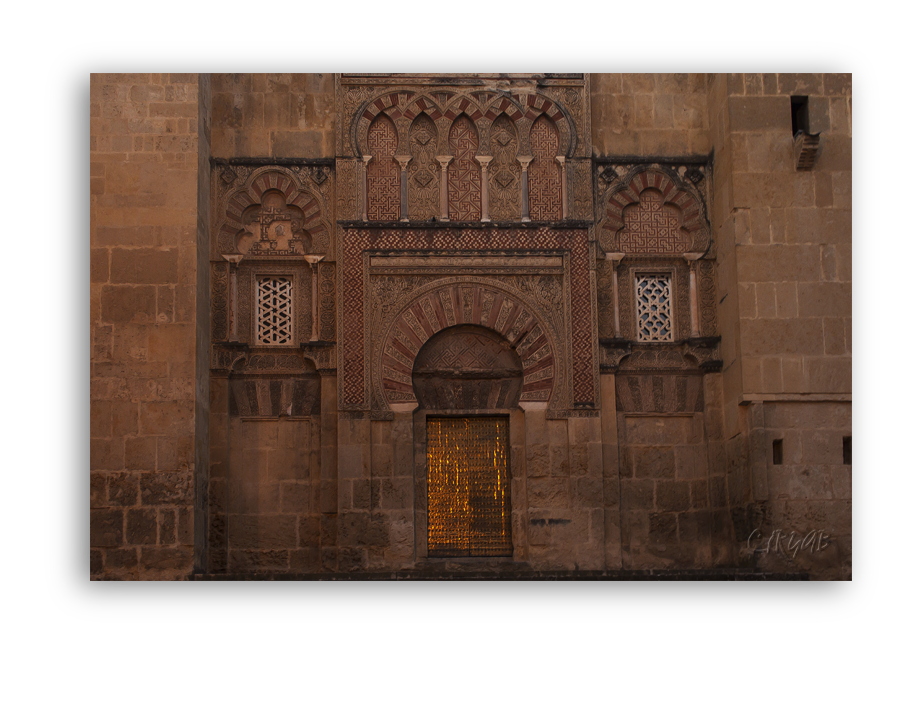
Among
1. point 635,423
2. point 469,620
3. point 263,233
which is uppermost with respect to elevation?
point 263,233

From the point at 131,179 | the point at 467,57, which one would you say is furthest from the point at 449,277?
the point at 131,179

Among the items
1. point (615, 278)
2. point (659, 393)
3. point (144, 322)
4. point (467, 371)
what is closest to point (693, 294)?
point (615, 278)

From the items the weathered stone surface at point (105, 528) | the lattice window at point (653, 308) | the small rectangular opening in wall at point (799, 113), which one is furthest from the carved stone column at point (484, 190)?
the weathered stone surface at point (105, 528)

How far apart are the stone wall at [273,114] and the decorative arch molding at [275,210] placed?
0.22m

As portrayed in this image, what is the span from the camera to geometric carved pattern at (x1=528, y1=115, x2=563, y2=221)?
10.9 m

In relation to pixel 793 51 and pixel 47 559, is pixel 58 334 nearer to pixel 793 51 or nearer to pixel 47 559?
pixel 47 559

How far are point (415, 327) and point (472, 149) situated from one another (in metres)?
1.73

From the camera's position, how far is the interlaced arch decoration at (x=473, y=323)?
414 inches

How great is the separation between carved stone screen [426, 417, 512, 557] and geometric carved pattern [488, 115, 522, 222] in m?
1.86

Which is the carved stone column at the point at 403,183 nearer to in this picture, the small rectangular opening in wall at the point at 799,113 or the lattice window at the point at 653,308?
the lattice window at the point at 653,308

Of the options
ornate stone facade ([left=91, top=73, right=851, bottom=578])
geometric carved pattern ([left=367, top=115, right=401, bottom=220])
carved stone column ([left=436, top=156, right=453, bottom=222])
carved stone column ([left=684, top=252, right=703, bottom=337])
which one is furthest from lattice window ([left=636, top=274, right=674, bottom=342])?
geometric carved pattern ([left=367, top=115, right=401, bottom=220])

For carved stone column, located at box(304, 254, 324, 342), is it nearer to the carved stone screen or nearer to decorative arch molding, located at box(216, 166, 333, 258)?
decorative arch molding, located at box(216, 166, 333, 258)

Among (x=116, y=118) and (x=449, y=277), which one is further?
(x=449, y=277)

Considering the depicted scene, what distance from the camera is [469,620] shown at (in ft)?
28.8
